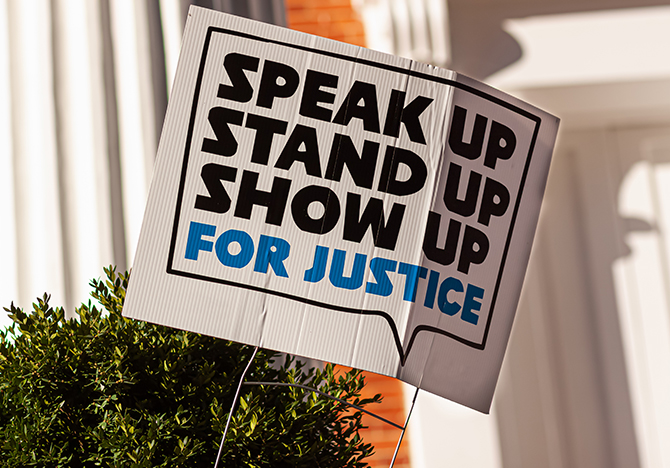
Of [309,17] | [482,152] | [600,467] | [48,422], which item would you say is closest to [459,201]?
[482,152]

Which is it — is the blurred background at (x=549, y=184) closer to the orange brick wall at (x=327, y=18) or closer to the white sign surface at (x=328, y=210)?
the orange brick wall at (x=327, y=18)

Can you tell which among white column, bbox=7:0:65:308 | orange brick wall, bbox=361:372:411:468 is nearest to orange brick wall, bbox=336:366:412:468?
orange brick wall, bbox=361:372:411:468

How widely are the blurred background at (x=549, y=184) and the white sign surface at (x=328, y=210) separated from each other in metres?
1.02

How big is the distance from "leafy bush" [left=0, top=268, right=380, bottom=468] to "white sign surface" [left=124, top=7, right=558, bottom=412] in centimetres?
10

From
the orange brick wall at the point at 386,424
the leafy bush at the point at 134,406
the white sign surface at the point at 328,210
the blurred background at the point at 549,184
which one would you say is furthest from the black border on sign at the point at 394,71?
the orange brick wall at the point at 386,424

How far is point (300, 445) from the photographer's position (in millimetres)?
972

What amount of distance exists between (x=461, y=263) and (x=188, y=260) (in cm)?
48

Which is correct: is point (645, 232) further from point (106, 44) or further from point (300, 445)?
point (106, 44)

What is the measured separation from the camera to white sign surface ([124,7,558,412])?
956 mm

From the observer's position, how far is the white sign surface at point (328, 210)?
956 mm

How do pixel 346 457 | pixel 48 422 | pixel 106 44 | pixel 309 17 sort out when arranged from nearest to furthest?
pixel 48 422 → pixel 346 457 → pixel 106 44 → pixel 309 17

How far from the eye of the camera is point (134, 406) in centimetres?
97

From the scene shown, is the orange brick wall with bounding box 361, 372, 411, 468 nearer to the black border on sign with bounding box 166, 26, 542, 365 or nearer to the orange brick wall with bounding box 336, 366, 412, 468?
the orange brick wall with bounding box 336, 366, 412, 468

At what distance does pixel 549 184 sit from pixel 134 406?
81.9 inches
